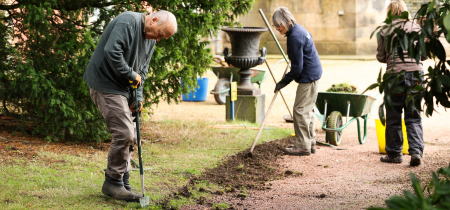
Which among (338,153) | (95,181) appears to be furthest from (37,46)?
(338,153)

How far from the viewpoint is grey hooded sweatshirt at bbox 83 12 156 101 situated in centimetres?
355

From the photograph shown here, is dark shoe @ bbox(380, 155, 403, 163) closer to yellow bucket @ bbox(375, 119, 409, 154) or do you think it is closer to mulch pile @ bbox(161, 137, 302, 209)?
yellow bucket @ bbox(375, 119, 409, 154)

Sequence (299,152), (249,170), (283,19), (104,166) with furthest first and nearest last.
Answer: (299,152)
(283,19)
(249,170)
(104,166)

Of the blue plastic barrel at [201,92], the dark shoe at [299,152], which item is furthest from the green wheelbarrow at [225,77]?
the dark shoe at [299,152]

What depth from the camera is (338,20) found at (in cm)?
2177

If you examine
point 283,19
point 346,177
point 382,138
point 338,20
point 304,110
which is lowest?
point 346,177

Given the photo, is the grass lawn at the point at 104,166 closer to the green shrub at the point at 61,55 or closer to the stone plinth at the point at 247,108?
the green shrub at the point at 61,55

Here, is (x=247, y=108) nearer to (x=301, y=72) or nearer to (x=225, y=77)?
(x=301, y=72)

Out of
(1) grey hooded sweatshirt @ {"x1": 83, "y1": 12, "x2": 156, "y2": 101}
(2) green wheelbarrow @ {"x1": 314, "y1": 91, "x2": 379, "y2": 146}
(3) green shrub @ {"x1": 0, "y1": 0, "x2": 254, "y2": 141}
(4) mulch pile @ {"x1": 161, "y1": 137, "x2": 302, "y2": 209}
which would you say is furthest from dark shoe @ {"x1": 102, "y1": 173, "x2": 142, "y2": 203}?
(2) green wheelbarrow @ {"x1": 314, "y1": 91, "x2": 379, "y2": 146}

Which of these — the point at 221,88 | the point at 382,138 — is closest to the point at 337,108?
the point at 382,138

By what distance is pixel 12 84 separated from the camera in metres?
5.45

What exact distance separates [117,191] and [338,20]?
19.7 metres

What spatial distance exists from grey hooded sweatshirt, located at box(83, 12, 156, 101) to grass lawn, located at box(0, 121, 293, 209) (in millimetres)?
933

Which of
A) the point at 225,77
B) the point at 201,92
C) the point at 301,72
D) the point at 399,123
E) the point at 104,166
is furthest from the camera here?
the point at 201,92
